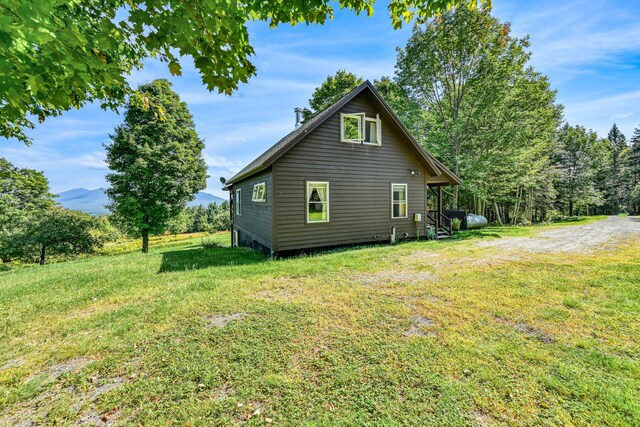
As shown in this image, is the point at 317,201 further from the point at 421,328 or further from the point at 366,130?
the point at 421,328

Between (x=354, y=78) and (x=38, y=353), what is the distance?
82.7 feet

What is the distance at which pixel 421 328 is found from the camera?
141 inches

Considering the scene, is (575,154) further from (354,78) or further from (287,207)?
(287,207)

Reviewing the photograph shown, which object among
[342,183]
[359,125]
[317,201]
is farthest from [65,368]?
[359,125]

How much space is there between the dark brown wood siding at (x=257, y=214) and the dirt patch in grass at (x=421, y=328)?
19.2 feet

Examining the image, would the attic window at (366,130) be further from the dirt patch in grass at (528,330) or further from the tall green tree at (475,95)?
the tall green tree at (475,95)

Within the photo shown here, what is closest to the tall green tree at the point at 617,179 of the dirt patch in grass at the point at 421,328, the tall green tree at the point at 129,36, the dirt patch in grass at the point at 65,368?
the dirt patch in grass at the point at 421,328

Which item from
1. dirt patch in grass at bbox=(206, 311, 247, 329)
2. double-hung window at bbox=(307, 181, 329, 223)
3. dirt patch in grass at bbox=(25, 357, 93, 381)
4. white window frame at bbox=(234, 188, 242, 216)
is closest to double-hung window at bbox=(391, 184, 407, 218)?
double-hung window at bbox=(307, 181, 329, 223)

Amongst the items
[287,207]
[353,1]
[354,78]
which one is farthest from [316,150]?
[354,78]

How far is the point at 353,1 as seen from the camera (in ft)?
11.1

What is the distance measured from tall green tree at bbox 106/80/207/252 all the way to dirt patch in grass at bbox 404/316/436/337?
666 inches

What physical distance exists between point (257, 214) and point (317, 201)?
289 centimetres

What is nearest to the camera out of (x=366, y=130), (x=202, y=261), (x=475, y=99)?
(x=202, y=261)

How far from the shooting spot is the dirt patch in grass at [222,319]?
373 cm
